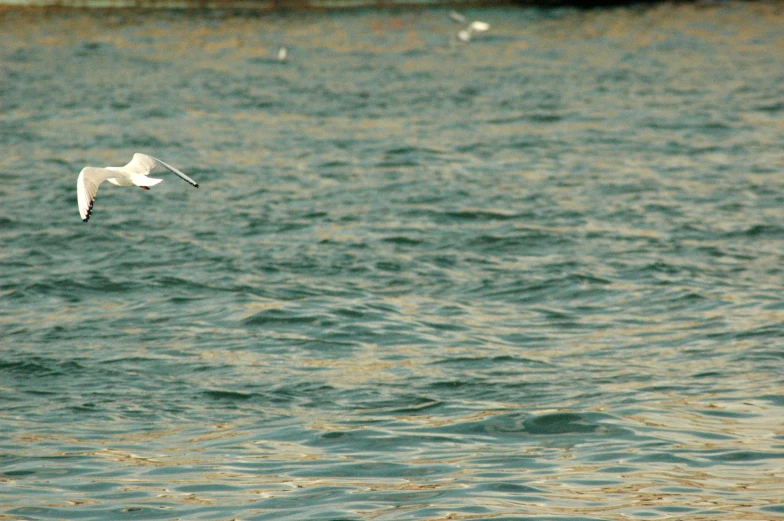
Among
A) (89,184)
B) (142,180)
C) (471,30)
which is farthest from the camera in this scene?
(471,30)

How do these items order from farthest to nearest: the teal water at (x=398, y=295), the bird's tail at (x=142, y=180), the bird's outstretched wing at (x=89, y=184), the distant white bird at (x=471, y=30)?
1. the distant white bird at (x=471, y=30)
2. the bird's outstretched wing at (x=89, y=184)
3. the bird's tail at (x=142, y=180)
4. the teal water at (x=398, y=295)

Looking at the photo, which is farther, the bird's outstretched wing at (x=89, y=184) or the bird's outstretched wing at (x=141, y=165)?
the bird's outstretched wing at (x=141, y=165)

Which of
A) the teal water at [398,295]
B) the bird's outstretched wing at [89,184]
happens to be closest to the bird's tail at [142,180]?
the bird's outstretched wing at [89,184]

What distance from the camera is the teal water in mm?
8539

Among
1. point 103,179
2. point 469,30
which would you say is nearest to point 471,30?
point 469,30

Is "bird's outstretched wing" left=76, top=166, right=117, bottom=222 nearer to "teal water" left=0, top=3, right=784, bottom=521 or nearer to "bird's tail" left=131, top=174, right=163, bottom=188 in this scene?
"bird's tail" left=131, top=174, right=163, bottom=188

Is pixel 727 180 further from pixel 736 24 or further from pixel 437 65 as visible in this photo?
pixel 736 24

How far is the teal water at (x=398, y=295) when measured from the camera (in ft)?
28.0

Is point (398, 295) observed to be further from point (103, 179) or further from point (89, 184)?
point (89, 184)

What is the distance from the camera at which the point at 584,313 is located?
1264 centimetres

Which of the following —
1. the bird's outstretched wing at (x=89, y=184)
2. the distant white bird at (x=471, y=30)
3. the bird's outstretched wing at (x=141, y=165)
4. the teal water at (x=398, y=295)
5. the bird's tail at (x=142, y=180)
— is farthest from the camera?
the distant white bird at (x=471, y=30)

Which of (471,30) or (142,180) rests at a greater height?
(471,30)

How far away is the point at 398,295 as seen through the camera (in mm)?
13211

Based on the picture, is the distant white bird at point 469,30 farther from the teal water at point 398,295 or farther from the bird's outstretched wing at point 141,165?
the bird's outstretched wing at point 141,165
